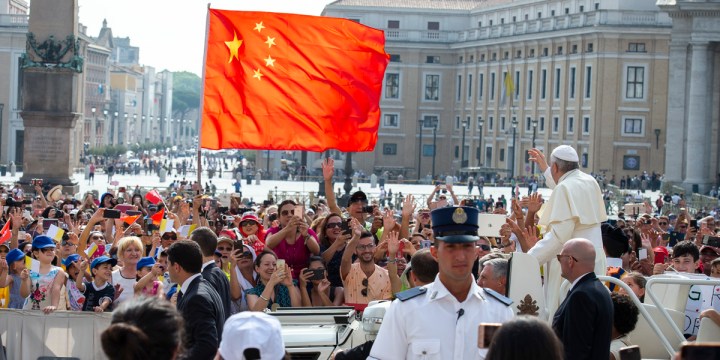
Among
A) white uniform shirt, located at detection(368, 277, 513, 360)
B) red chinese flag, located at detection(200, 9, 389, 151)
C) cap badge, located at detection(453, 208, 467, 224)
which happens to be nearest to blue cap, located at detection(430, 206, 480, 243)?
cap badge, located at detection(453, 208, 467, 224)

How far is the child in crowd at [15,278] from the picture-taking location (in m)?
12.9

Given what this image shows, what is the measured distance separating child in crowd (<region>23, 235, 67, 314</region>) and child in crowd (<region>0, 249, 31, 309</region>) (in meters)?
0.09

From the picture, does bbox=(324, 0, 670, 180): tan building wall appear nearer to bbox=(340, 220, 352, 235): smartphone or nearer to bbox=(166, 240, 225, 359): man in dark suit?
bbox=(340, 220, 352, 235): smartphone

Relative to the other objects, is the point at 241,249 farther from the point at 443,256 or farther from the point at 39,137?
the point at 39,137

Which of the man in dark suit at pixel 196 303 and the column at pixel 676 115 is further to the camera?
the column at pixel 676 115

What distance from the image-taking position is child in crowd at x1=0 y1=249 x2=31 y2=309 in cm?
1285

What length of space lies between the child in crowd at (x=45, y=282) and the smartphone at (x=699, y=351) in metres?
7.78

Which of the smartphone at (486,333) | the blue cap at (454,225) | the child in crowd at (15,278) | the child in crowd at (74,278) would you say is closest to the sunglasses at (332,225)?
the child in crowd at (74,278)

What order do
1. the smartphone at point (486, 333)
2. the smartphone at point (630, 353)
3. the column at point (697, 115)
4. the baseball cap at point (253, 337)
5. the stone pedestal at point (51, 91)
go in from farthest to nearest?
the column at point (697, 115), the stone pedestal at point (51, 91), the smartphone at point (630, 353), the baseball cap at point (253, 337), the smartphone at point (486, 333)

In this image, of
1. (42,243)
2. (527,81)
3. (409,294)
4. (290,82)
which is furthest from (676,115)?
(409,294)

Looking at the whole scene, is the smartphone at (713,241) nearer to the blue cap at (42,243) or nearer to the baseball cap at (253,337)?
the blue cap at (42,243)

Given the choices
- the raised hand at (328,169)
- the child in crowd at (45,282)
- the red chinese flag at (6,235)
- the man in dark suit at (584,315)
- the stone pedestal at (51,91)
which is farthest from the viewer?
the stone pedestal at (51,91)

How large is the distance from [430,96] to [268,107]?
101 metres

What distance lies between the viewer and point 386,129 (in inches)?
4626
